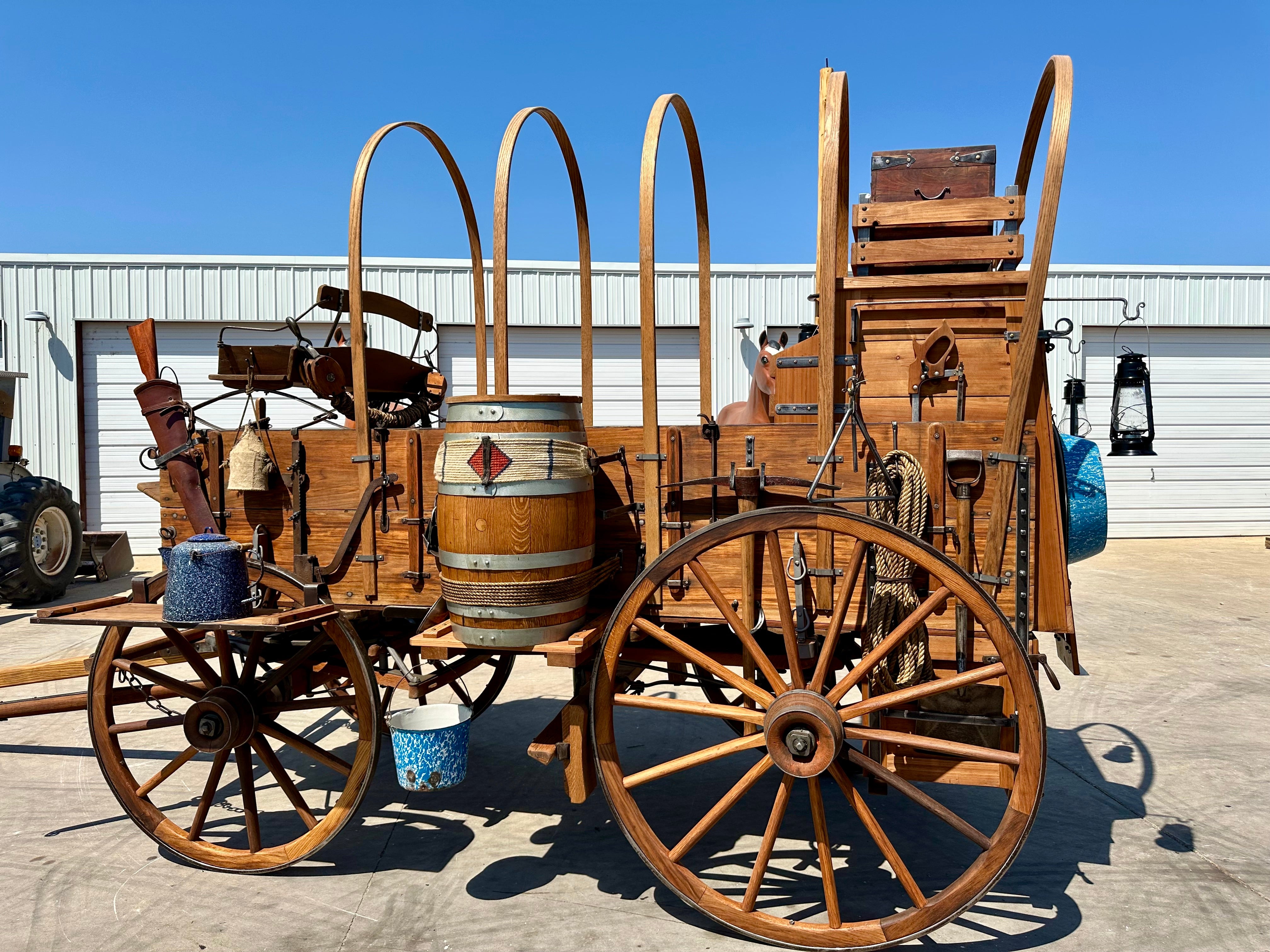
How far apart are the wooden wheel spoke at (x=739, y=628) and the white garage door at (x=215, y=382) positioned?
29.8 feet

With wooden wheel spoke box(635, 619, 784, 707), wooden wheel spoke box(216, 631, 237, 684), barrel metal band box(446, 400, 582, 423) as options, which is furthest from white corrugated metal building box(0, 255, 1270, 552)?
wooden wheel spoke box(635, 619, 784, 707)

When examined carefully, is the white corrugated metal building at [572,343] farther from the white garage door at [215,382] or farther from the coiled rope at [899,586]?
the coiled rope at [899,586]

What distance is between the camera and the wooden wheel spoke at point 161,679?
3.44 m

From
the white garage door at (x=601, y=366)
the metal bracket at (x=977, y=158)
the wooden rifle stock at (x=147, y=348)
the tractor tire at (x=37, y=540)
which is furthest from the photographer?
the white garage door at (x=601, y=366)

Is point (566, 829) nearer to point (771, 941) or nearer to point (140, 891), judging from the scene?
point (771, 941)

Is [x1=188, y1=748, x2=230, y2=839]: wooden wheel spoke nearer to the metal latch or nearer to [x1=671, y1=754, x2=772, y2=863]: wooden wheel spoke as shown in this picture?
[x1=671, y1=754, x2=772, y2=863]: wooden wheel spoke

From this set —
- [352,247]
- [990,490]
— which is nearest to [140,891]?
[352,247]

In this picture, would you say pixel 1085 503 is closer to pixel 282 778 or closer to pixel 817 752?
pixel 817 752

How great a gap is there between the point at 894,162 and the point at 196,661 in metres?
3.60

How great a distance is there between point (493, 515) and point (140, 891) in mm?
2011

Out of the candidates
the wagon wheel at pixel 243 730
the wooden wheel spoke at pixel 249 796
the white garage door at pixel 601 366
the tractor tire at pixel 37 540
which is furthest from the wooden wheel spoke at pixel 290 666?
the white garage door at pixel 601 366

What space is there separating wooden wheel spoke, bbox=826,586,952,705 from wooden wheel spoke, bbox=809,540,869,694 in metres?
0.06

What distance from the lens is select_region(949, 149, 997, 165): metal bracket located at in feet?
12.4

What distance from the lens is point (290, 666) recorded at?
138 inches
